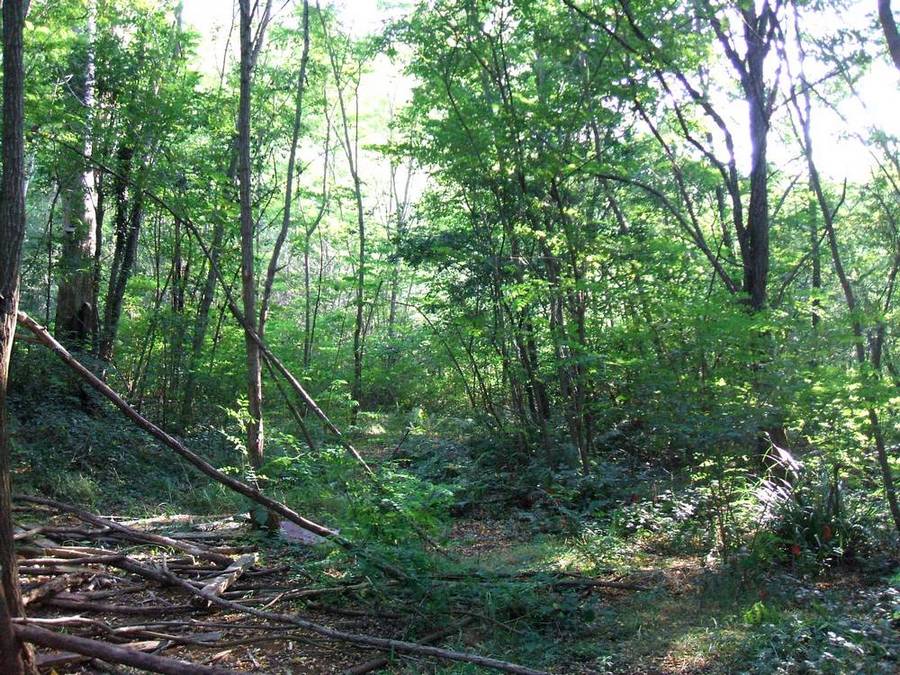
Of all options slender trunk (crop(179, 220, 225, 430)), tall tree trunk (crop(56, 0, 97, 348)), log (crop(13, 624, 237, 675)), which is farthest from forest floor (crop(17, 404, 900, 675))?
tall tree trunk (crop(56, 0, 97, 348))

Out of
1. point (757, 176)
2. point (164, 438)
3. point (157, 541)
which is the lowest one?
point (157, 541)

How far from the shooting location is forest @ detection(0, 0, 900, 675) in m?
4.77

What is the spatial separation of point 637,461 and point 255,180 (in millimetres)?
9521

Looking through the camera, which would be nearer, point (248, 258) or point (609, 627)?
point (609, 627)

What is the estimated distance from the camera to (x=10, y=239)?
139 inches

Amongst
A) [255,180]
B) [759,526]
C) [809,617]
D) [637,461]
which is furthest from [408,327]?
[809,617]

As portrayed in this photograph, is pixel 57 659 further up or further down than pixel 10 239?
further down

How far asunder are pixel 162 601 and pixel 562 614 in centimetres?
305

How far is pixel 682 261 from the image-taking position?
10.2 meters

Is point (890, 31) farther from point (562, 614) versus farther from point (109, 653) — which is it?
point (109, 653)

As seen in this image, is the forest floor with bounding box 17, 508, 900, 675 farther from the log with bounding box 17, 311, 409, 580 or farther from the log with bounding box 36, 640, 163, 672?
the log with bounding box 17, 311, 409, 580

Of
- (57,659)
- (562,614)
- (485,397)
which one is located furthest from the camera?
(485,397)

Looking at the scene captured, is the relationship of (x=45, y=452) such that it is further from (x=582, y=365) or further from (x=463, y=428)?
(x=582, y=365)

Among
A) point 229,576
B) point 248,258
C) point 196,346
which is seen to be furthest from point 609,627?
point 196,346
